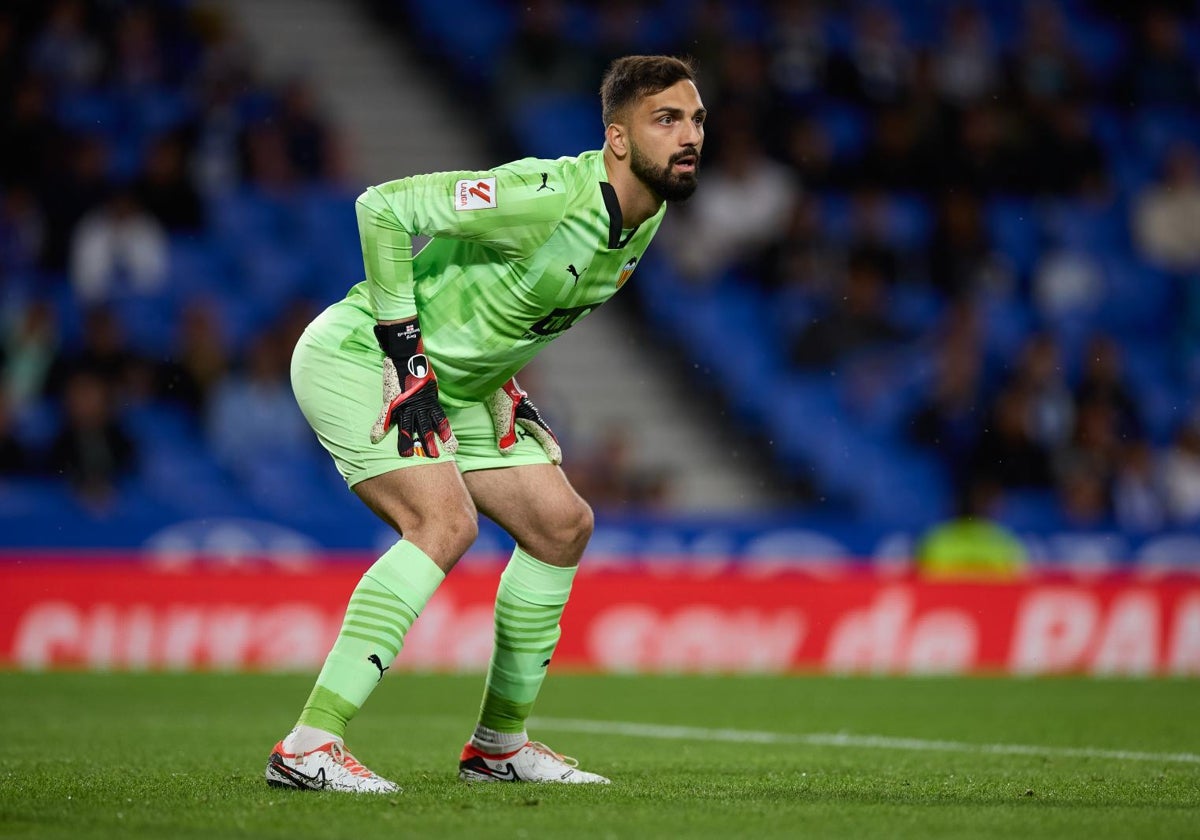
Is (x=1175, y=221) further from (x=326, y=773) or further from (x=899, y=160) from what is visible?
(x=326, y=773)

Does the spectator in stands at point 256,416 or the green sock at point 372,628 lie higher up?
the spectator in stands at point 256,416

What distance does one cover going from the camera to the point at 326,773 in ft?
16.6

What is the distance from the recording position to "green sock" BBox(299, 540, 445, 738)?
16.9 feet

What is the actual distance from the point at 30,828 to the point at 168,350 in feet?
32.4

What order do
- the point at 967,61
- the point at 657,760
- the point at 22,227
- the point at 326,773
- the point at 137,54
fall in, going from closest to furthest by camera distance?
the point at 326,773 < the point at 657,760 < the point at 22,227 < the point at 137,54 < the point at 967,61

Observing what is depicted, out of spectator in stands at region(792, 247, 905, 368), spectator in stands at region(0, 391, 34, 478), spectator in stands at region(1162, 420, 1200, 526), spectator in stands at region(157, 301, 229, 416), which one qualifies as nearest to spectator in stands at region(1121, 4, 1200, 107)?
spectator in stands at region(1162, 420, 1200, 526)

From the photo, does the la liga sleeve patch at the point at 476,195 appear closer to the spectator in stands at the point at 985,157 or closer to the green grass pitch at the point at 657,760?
the green grass pitch at the point at 657,760

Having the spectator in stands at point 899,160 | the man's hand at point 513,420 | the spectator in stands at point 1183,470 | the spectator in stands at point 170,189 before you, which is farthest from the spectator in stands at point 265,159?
the man's hand at point 513,420

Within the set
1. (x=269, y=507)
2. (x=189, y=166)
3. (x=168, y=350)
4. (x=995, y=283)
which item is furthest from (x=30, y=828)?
(x=995, y=283)

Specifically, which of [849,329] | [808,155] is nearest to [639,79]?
[849,329]

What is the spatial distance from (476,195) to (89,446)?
8528mm

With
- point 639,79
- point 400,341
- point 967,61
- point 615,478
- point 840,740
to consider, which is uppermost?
point 967,61

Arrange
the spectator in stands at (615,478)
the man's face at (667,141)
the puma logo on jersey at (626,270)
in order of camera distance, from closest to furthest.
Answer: the man's face at (667,141), the puma logo on jersey at (626,270), the spectator in stands at (615,478)

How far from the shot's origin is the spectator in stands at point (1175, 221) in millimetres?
16438
